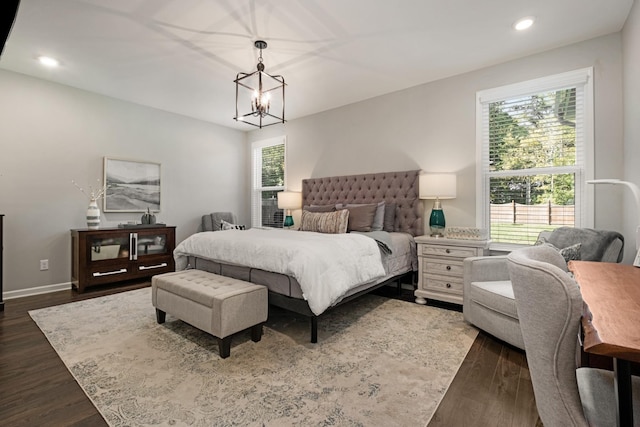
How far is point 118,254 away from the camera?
4156 mm

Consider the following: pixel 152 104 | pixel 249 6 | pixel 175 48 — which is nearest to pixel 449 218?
pixel 249 6

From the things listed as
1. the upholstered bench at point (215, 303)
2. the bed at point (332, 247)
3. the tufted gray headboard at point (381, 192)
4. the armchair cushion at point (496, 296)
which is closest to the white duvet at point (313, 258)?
the bed at point (332, 247)

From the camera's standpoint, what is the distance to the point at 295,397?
5.66ft

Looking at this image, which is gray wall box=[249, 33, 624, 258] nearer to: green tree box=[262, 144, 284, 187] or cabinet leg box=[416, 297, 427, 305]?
green tree box=[262, 144, 284, 187]

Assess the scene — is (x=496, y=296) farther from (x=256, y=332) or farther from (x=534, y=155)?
(x=256, y=332)

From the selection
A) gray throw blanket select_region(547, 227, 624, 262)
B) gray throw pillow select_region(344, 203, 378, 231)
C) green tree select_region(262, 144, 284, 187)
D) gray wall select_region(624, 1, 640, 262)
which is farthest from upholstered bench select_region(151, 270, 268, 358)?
green tree select_region(262, 144, 284, 187)

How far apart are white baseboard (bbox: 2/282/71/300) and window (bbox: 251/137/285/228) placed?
10.5ft

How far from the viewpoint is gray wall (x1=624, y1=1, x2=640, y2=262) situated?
230cm

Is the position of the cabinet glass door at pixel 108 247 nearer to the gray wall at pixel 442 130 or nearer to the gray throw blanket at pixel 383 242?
the gray wall at pixel 442 130

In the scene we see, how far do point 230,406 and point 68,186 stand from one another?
13.5 feet

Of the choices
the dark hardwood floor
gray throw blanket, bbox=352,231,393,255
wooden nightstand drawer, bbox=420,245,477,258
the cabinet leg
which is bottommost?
the dark hardwood floor

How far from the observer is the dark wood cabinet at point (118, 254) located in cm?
384

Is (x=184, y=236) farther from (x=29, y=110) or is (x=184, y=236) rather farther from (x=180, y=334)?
(x=180, y=334)

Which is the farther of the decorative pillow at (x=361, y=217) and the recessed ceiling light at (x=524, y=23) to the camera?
the decorative pillow at (x=361, y=217)
